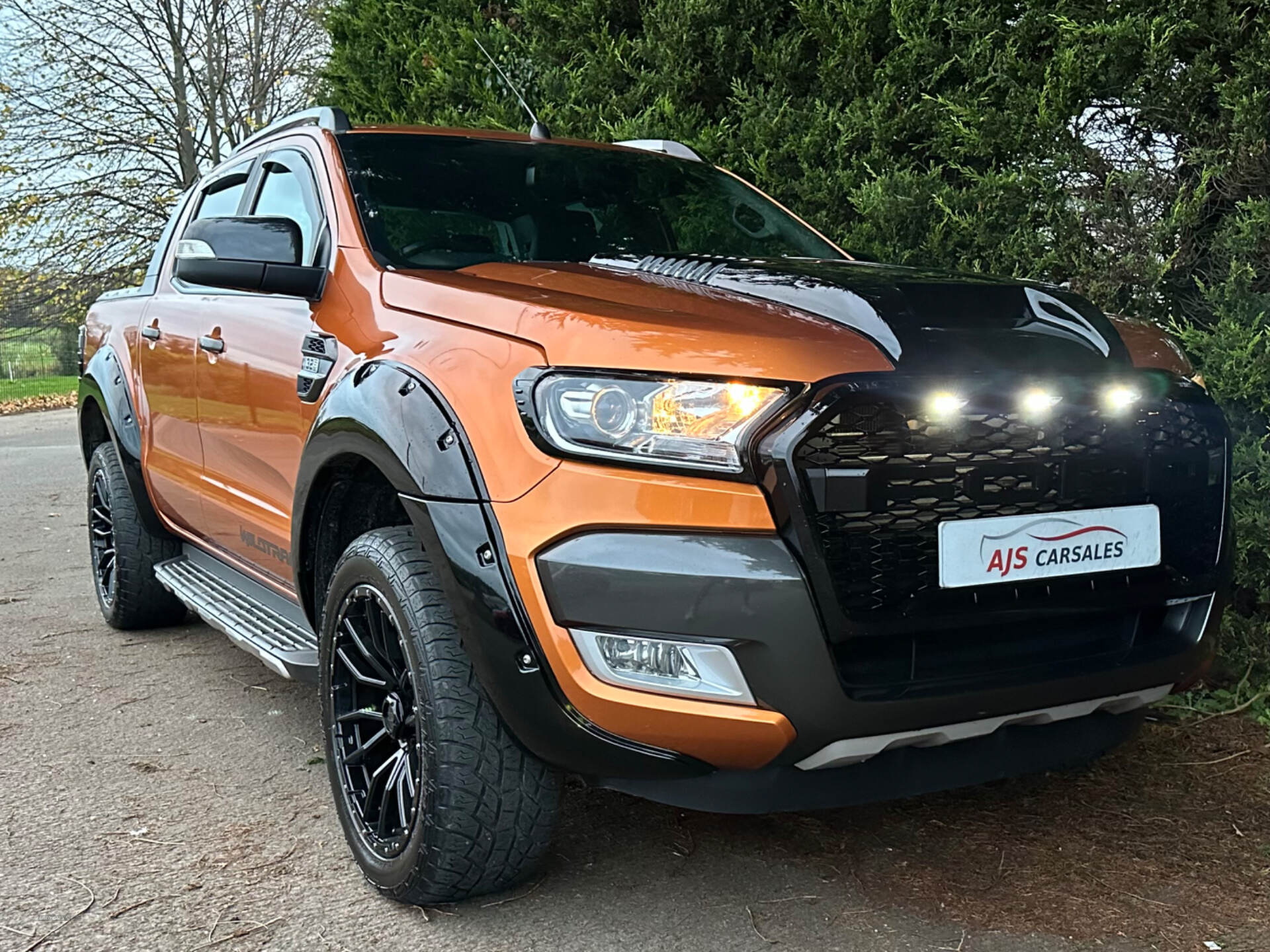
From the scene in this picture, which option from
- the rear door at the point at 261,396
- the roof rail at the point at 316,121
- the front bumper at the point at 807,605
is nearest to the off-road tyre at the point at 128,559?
the rear door at the point at 261,396

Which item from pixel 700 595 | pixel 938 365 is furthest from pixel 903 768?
pixel 938 365

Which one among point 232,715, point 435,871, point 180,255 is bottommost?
point 232,715

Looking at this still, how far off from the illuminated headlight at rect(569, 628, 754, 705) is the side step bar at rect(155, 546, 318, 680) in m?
1.04

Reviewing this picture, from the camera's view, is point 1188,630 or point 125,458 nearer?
point 1188,630

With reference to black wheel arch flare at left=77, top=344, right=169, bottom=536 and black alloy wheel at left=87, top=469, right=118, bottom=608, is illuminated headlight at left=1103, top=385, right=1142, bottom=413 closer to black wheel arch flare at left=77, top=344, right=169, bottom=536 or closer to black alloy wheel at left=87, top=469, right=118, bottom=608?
black wheel arch flare at left=77, top=344, right=169, bottom=536

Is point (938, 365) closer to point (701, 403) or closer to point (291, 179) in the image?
point (701, 403)

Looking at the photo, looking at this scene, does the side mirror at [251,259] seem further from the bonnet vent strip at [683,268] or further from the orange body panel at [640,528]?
the orange body panel at [640,528]

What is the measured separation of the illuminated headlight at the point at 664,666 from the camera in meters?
1.98

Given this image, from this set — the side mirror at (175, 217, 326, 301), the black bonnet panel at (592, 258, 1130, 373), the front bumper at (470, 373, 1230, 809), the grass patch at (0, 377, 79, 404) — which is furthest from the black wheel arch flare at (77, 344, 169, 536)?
the grass patch at (0, 377, 79, 404)

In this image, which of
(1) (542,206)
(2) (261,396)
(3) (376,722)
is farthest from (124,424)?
(3) (376,722)

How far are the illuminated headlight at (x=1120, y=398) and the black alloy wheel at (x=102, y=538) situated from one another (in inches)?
152

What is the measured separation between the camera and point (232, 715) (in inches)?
144

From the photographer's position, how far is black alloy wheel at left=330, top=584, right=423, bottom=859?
239cm

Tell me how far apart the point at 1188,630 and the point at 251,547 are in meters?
2.48
